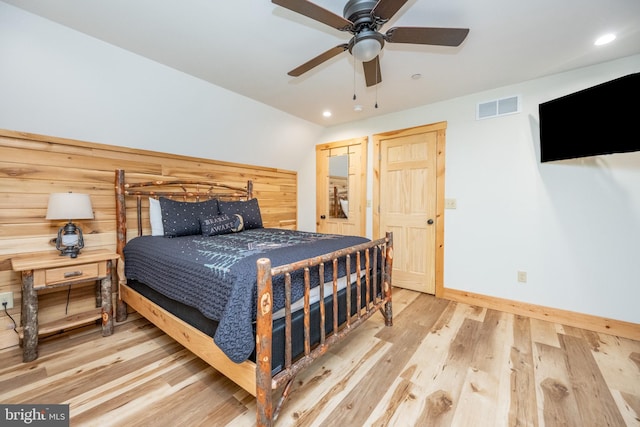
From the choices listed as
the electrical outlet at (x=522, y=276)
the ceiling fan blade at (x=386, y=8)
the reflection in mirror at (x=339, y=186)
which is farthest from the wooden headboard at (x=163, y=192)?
the electrical outlet at (x=522, y=276)

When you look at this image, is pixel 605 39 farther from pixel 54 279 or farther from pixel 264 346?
pixel 54 279

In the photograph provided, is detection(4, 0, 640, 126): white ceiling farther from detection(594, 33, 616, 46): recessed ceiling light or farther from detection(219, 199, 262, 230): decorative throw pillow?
detection(219, 199, 262, 230): decorative throw pillow

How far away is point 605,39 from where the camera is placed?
201 centimetres

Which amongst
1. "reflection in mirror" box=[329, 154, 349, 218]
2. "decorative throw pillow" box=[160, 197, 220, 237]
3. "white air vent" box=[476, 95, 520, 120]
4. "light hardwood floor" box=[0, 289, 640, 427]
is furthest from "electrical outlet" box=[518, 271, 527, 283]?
"decorative throw pillow" box=[160, 197, 220, 237]

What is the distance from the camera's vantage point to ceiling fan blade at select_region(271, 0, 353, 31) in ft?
4.22

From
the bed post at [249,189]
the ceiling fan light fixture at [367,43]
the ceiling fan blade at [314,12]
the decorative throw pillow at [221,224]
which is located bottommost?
the decorative throw pillow at [221,224]

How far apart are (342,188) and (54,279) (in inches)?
134

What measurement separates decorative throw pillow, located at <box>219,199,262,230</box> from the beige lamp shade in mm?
1212

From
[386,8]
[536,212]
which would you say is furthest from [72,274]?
[536,212]

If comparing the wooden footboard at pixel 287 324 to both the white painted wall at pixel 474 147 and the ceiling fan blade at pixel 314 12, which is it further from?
the white painted wall at pixel 474 147

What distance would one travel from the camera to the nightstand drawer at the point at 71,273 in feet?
6.39

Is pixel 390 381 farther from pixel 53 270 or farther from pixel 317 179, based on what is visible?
pixel 317 179

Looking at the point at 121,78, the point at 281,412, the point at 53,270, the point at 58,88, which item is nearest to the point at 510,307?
the point at 281,412

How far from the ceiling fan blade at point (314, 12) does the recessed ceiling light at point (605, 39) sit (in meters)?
2.07
